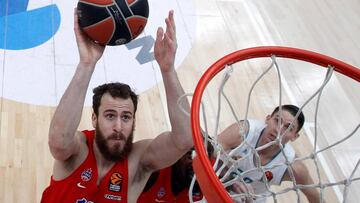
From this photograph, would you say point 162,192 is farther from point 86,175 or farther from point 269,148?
point 269,148

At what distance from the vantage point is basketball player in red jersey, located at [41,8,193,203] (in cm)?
219

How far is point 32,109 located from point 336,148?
2089 mm

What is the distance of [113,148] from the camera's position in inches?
92.4

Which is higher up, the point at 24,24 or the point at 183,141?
the point at 24,24

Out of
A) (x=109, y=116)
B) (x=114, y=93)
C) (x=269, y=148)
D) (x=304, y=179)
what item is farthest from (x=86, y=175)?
(x=304, y=179)

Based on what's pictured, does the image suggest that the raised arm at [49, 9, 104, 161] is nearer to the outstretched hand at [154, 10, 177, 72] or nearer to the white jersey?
the outstretched hand at [154, 10, 177, 72]

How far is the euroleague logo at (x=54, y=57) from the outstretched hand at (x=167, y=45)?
1.64 m

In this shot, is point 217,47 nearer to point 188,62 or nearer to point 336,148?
point 188,62

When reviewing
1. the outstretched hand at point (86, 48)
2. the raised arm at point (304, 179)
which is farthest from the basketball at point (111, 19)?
the raised arm at point (304, 179)

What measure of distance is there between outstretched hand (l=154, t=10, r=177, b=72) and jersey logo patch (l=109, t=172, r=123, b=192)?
20.5 inches

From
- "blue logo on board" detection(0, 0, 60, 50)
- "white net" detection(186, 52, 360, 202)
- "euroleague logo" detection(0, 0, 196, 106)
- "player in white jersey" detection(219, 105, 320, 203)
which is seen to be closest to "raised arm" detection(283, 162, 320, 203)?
"player in white jersey" detection(219, 105, 320, 203)

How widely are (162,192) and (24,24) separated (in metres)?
2.30

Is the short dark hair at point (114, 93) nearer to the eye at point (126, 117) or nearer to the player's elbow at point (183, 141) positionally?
the eye at point (126, 117)

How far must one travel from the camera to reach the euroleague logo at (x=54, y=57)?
380cm
